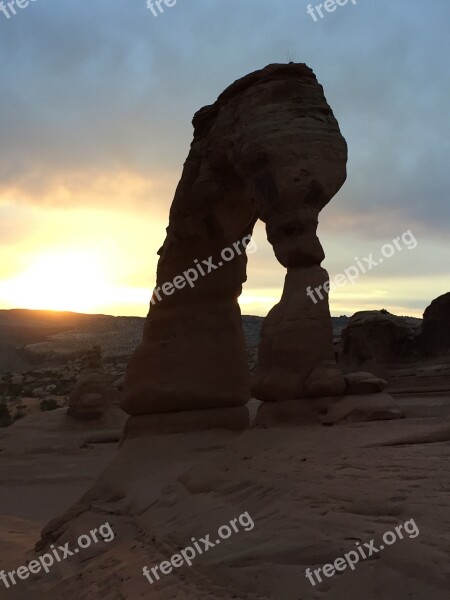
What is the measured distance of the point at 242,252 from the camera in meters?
8.72

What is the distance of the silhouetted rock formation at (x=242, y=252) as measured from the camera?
22.1 feet

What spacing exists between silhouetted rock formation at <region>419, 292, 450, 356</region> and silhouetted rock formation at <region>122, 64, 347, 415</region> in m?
11.7

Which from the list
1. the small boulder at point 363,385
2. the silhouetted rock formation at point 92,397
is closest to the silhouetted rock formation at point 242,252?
the small boulder at point 363,385

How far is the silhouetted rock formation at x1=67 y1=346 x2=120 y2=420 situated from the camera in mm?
17906

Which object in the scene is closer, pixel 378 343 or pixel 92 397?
pixel 92 397

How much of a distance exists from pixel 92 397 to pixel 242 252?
1081cm

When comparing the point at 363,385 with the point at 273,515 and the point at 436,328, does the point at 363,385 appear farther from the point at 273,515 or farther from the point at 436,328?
the point at 436,328

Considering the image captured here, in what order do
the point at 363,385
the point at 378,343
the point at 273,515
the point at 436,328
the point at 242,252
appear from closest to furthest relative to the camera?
the point at 273,515, the point at 363,385, the point at 242,252, the point at 436,328, the point at 378,343

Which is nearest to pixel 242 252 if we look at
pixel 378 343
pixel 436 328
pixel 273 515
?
pixel 273 515

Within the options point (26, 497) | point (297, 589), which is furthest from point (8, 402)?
point (297, 589)

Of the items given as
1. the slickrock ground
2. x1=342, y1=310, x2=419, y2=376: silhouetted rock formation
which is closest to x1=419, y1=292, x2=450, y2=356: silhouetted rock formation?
x1=342, y1=310, x2=419, y2=376: silhouetted rock formation

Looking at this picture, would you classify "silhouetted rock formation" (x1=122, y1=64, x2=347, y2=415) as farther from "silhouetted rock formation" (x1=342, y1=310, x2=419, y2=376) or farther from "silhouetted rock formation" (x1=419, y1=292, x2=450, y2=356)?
"silhouetted rock formation" (x1=419, y1=292, x2=450, y2=356)

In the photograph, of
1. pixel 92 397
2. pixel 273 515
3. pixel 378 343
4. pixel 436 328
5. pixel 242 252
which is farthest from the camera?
pixel 378 343

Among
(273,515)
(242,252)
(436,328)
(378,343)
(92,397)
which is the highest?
(242,252)
